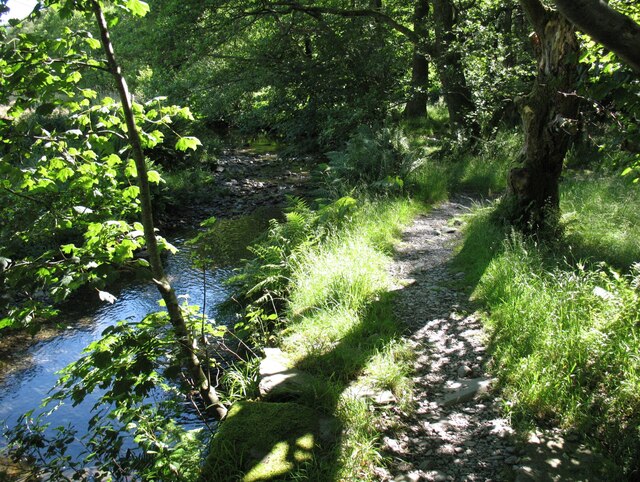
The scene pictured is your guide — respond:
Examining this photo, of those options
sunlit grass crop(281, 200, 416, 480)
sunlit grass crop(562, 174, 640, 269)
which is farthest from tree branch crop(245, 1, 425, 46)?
sunlit grass crop(281, 200, 416, 480)

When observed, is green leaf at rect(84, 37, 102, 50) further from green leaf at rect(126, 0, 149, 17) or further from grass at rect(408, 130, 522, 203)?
grass at rect(408, 130, 522, 203)

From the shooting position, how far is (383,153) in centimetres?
1092

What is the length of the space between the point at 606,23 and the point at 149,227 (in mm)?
2996

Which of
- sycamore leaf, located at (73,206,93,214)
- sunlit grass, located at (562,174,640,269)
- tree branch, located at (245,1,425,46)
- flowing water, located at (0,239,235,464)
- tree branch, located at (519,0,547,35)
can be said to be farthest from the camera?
tree branch, located at (245,1,425,46)

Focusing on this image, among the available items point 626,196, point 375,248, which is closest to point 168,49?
point 375,248

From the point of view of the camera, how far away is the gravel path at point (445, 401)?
3.27 metres

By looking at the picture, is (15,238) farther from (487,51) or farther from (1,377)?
(487,51)

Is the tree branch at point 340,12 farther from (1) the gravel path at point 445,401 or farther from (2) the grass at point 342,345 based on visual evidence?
(1) the gravel path at point 445,401

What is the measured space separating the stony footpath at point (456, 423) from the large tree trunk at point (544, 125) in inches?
79.6

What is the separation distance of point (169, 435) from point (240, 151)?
59.4 ft

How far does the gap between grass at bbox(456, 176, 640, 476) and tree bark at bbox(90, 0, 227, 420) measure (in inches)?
96.4

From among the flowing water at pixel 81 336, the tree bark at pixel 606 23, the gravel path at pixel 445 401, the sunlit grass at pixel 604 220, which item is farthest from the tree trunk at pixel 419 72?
the tree bark at pixel 606 23

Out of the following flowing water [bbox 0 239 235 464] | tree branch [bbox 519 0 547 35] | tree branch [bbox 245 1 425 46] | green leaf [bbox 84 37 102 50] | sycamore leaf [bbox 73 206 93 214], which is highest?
tree branch [bbox 245 1 425 46]

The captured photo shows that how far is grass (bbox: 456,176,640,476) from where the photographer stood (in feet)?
10.9
